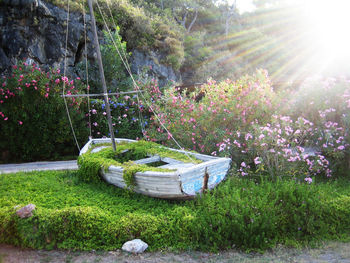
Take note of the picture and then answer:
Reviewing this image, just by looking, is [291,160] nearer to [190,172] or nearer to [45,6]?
[190,172]

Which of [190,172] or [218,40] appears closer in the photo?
[190,172]

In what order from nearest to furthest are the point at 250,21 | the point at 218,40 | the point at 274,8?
the point at 218,40 → the point at 250,21 → the point at 274,8

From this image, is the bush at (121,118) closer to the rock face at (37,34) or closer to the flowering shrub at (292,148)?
the rock face at (37,34)

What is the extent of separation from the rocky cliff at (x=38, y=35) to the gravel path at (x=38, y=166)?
438 cm

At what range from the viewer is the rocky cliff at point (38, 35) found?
37.0 ft

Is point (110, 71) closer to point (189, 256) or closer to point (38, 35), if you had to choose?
point (38, 35)

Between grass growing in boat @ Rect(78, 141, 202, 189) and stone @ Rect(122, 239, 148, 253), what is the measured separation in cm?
120

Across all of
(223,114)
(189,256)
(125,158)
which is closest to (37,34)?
(125,158)

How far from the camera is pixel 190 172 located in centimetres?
461

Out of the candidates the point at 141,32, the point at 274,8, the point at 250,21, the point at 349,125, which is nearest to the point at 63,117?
the point at 349,125

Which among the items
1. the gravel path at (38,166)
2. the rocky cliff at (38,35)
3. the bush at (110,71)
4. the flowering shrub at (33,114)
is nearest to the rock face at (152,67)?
the rocky cliff at (38,35)

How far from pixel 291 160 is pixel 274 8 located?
3369cm

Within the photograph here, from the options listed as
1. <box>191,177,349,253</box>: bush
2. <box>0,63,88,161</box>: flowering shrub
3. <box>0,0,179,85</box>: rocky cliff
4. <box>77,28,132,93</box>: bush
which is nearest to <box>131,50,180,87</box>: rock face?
<box>0,0,179,85</box>: rocky cliff

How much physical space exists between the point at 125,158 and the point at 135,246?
2.94 metres
